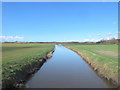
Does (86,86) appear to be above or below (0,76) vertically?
below

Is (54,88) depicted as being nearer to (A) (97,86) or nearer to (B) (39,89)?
(B) (39,89)

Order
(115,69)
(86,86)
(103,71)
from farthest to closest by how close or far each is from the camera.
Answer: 1. (103,71)
2. (115,69)
3. (86,86)

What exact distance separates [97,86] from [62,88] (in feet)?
8.67

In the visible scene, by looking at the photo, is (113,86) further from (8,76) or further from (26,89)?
(8,76)

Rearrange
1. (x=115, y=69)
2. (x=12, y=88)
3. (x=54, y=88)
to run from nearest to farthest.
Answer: (x=12, y=88) → (x=54, y=88) → (x=115, y=69)

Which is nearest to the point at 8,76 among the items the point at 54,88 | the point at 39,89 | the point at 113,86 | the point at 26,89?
the point at 26,89

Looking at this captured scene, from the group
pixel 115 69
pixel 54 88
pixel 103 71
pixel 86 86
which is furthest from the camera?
pixel 103 71

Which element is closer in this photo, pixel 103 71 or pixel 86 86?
pixel 86 86

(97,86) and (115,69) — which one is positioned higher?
(115,69)

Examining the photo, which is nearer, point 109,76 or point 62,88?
point 62,88

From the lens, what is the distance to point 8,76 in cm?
912

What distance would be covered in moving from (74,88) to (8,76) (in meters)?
4.43

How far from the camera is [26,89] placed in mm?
9188

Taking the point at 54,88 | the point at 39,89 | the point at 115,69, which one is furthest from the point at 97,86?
the point at 39,89
